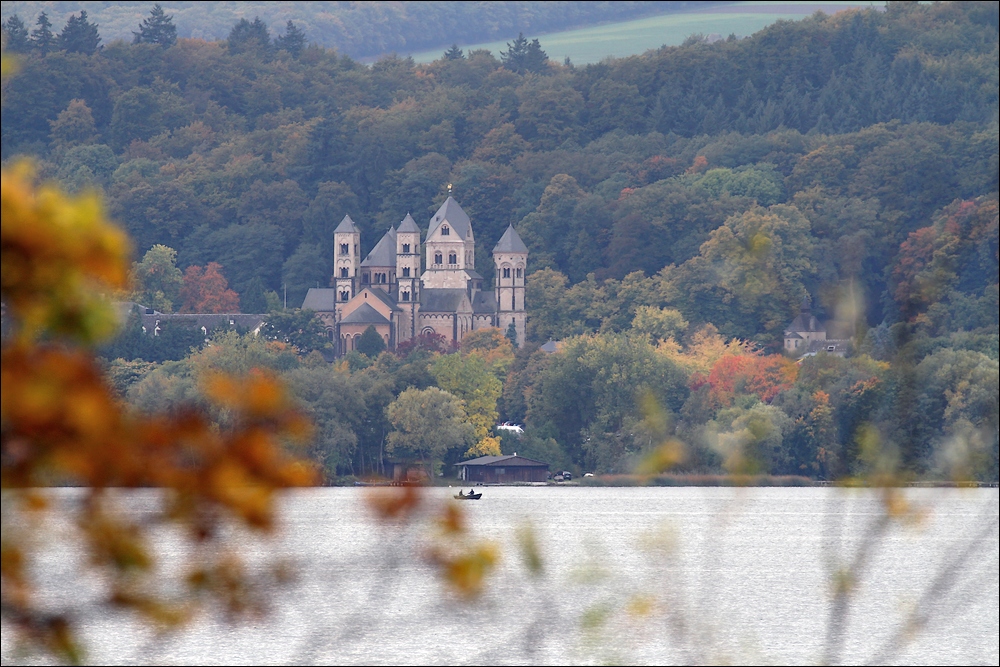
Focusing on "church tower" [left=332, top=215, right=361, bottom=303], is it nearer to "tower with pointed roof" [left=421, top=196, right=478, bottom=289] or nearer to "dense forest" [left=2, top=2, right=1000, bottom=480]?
"dense forest" [left=2, top=2, right=1000, bottom=480]

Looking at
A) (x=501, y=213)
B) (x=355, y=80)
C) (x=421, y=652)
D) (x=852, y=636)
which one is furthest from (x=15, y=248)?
(x=355, y=80)

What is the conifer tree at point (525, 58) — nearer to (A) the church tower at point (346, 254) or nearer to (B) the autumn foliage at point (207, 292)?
(A) the church tower at point (346, 254)

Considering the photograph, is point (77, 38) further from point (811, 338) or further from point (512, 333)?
point (811, 338)

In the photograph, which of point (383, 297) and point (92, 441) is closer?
point (92, 441)

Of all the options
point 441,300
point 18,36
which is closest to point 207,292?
point 441,300

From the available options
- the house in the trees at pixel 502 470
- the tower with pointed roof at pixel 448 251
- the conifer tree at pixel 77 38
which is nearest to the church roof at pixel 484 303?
the tower with pointed roof at pixel 448 251

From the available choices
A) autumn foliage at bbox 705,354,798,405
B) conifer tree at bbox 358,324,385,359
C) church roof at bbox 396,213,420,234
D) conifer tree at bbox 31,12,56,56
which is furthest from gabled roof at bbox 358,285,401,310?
conifer tree at bbox 31,12,56,56
